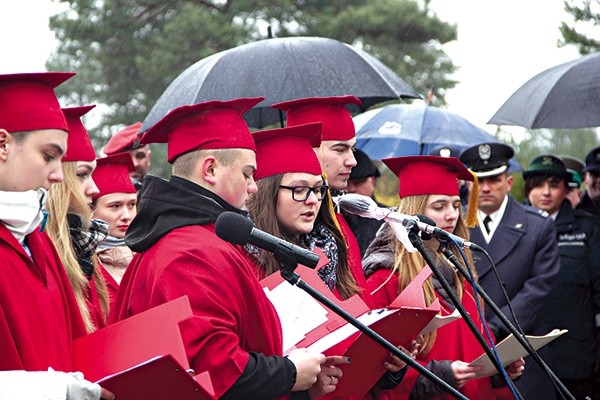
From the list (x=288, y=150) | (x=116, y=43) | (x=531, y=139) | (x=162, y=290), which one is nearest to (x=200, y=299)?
(x=162, y=290)

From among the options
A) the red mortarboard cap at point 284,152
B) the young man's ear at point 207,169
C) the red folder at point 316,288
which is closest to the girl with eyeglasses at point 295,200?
the red mortarboard cap at point 284,152

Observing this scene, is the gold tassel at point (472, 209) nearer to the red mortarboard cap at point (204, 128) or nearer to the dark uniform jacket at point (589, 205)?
the dark uniform jacket at point (589, 205)

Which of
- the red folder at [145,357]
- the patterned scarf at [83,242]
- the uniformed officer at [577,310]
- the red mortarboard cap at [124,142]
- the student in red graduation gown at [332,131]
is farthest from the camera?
the uniformed officer at [577,310]

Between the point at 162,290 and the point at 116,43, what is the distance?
748 inches

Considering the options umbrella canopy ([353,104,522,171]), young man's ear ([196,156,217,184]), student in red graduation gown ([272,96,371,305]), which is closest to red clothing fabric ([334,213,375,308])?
student in red graduation gown ([272,96,371,305])

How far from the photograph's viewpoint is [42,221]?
3.75 metres

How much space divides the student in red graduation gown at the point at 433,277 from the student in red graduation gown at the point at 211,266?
1.60 meters

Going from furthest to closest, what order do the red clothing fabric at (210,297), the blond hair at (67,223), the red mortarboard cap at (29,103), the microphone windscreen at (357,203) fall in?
the blond hair at (67,223)
the microphone windscreen at (357,203)
the red clothing fabric at (210,297)
the red mortarboard cap at (29,103)

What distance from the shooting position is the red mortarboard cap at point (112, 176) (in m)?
6.80

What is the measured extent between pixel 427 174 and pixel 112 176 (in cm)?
189

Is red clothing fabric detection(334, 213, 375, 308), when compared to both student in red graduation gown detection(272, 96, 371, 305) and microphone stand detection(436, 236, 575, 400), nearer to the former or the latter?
student in red graduation gown detection(272, 96, 371, 305)

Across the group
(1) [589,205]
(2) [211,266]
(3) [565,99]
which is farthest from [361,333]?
(1) [589,205]

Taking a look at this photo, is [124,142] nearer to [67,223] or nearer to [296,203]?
[67,223]

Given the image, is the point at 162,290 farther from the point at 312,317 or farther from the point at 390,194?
the point at 390,194
